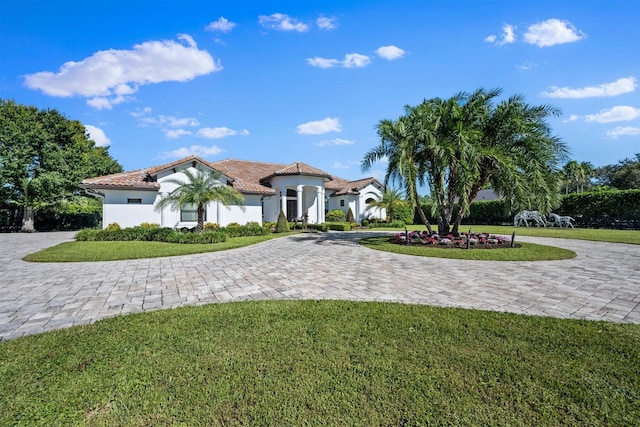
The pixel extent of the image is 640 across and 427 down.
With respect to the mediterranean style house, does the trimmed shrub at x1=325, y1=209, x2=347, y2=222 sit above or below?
below

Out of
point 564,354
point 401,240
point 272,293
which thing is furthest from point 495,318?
Result: point 401,240

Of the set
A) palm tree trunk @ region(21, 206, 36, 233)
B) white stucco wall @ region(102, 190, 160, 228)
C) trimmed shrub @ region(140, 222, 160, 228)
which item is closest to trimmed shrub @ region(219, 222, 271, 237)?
trimmed shrub @ region(140, 222, 160, 228)

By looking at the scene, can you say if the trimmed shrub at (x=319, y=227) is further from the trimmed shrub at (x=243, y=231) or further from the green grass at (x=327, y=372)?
the green grass at (x=327, y=372)

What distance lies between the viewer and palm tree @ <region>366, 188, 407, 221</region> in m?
31.6

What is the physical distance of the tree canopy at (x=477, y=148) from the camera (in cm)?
1184

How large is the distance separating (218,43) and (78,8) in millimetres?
4858

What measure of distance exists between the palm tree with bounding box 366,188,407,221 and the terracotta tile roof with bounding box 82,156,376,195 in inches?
99.7

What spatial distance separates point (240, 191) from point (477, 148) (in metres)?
16.7

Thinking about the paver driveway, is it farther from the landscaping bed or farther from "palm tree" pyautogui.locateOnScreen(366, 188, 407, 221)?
"palm tree" pyautogui.locateOnScreen(366, 188, 407, 221)

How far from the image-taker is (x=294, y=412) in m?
2.40

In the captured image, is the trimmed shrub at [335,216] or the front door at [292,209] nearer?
the front door at [292,209]

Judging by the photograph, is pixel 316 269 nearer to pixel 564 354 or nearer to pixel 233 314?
pixel 233 314

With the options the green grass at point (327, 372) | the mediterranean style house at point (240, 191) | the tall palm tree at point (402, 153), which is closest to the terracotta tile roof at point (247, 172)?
the mediterranean style house at point (240, 191)

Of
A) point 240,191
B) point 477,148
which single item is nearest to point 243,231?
point 240,191
